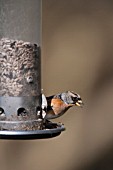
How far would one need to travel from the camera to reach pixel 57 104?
4.48 m

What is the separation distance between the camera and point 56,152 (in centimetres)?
713

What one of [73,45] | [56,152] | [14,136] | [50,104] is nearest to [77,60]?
[73,45]

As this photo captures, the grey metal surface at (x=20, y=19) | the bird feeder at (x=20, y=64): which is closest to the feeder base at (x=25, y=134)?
the bird feeder at (x=20, y=64)

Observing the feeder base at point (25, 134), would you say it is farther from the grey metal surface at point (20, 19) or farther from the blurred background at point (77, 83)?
the blurred background at point (77, 83)

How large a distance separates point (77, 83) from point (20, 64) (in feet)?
9.10

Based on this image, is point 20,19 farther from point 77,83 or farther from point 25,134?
point 77,83

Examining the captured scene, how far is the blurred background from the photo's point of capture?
6770 millimetres

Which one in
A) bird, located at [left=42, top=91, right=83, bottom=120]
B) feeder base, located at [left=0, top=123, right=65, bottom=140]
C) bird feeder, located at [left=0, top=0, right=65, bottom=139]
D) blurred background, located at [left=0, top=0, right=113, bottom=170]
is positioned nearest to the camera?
feeder base, located at [left=0, top=123, right=65, bottom=140]

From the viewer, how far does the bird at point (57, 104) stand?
4.35 m

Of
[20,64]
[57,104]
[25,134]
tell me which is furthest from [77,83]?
[25,134]

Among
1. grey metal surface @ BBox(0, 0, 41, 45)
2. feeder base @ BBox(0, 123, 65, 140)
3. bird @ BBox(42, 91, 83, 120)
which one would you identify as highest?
grey metal surface @ BBox(0, 0, 41, 45)

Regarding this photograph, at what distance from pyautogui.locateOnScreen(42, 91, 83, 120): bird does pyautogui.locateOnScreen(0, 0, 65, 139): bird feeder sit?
67mm

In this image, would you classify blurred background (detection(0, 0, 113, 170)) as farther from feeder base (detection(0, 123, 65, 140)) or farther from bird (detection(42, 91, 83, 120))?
feeder base (detection(0, 123, 65, 140))

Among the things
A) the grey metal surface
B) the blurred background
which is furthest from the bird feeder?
the blurred background
